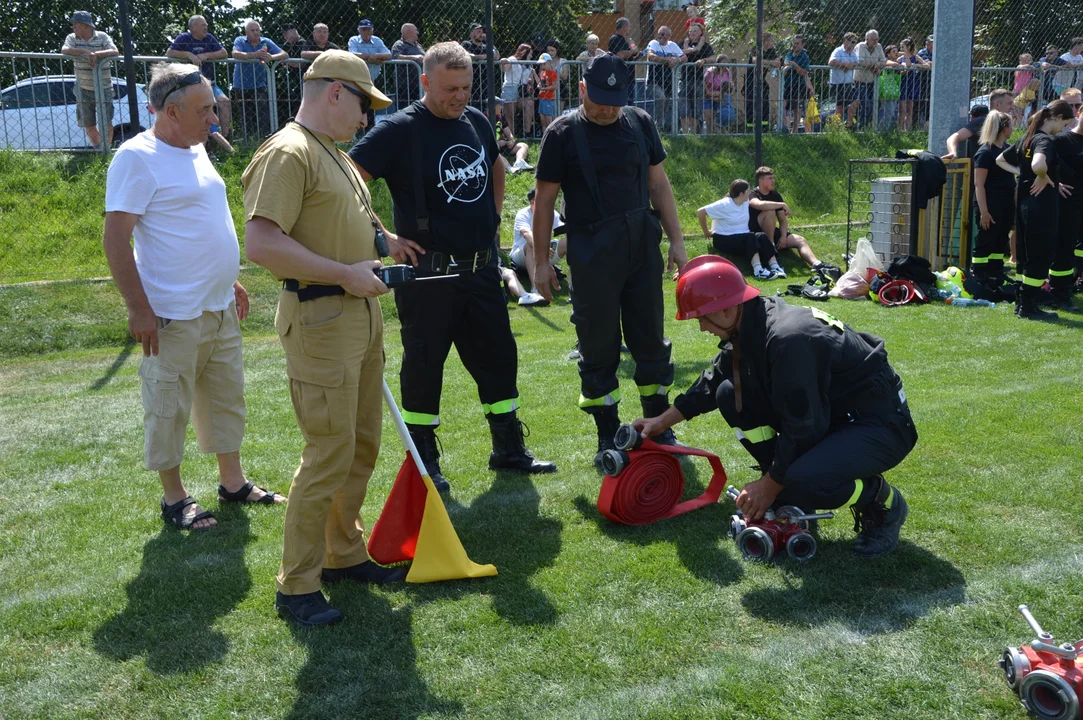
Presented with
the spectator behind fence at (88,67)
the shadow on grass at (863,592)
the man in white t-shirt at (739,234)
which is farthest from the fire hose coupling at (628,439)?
the spectator behind fence at (88,67)

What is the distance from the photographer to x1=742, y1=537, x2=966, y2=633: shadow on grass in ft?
12.6

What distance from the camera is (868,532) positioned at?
4414 mm

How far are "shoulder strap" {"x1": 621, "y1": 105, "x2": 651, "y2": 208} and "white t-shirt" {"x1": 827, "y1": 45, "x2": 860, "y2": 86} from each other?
13.6 meters

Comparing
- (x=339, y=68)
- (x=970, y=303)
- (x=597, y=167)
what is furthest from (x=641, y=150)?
(x=970, y=303)

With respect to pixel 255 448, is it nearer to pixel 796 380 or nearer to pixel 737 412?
pixel 737 412

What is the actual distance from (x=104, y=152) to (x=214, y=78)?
1824 millimetres

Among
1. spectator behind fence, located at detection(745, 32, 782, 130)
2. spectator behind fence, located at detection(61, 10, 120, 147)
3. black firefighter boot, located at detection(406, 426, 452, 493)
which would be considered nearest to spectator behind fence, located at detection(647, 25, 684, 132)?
spectator behind fence, located at detection(745, 32, 782, 130)

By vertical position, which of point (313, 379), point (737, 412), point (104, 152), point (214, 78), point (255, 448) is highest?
point (214, 78)

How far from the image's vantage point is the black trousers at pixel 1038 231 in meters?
9.72

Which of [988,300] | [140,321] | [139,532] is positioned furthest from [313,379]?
[988,300]

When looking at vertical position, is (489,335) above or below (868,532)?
above

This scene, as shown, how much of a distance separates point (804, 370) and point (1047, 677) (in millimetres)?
1450

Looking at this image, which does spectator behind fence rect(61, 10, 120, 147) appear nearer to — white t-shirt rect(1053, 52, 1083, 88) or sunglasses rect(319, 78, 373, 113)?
sunglasses rect(319, 78, 373, 113)

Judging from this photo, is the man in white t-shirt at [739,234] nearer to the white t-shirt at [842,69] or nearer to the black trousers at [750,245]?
the black trousers at [750,245]
